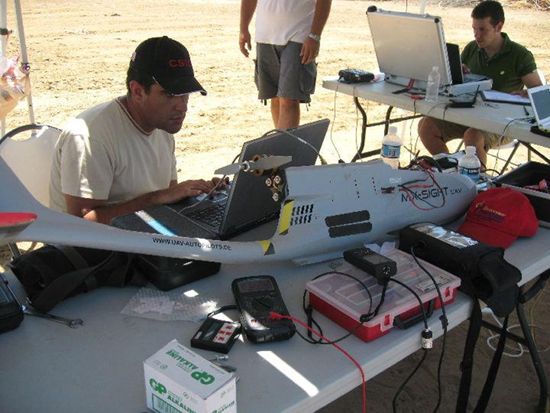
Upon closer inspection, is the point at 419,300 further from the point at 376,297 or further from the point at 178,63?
the point at 178,63

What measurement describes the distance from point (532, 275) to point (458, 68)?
7.27 ft

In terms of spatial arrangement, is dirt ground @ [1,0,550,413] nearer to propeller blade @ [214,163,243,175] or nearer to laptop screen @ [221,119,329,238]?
laptop screen @ [221,119,329,238]

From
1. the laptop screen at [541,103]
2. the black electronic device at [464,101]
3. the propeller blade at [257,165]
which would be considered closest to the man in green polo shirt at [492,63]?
the black electronic device at [464,101]

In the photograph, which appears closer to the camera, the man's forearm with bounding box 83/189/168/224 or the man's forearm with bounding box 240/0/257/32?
the man's forearm with bounding box 83/189/168/224

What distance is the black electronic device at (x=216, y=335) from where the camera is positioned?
49.6 inches

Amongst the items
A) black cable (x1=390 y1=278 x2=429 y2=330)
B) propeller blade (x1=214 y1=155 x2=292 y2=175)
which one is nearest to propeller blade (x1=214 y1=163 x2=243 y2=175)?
propeller blade (x1=214 y1=155 x2=292 y2=175)

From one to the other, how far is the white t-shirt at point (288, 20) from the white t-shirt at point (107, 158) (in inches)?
75.3

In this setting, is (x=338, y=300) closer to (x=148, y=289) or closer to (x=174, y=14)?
(x=148, y=289)

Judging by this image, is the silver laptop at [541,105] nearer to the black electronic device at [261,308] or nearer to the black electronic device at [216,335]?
the black electronic device at [261,308]

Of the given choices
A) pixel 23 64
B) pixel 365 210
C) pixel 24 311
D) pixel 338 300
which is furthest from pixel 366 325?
pixel 23 64

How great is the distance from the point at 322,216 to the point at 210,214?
44 centimetres

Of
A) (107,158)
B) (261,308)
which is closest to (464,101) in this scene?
(107,158)

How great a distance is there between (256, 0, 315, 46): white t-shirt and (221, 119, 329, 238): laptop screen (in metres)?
2.27

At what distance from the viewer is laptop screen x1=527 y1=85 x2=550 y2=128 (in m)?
2.89
